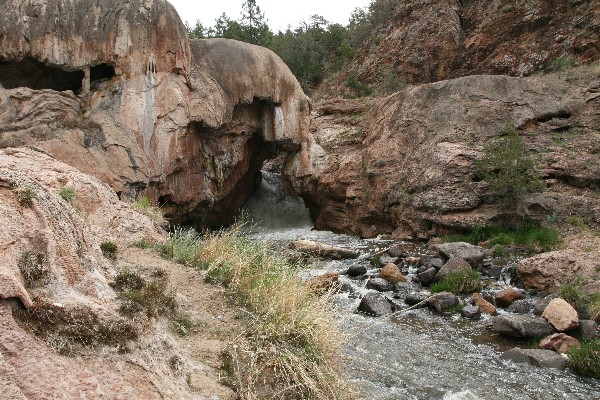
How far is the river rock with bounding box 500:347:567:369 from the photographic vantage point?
→ 272 inches

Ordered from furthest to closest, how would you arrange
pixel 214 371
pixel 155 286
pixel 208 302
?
pixel 208 302
pixel 155 286
pixel 214 371

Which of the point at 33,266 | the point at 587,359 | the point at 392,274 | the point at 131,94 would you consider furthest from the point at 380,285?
the point at 131,94

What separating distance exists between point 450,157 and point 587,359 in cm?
1046

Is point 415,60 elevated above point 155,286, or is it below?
above

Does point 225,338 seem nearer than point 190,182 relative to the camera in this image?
Yes

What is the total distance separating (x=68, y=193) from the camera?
278 inches

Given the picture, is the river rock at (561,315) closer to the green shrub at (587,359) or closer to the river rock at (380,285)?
the green shrub at (587,359)

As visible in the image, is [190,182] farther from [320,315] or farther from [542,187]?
[320,315]

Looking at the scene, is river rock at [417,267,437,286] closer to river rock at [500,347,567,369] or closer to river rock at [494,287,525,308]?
river rock at [494,287,525,308]

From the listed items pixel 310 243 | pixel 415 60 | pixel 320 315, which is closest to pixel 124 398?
pixel 320 315

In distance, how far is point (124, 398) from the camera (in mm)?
2871

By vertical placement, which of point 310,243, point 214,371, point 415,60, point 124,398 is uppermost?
point 415,60

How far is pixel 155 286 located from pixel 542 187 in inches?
505

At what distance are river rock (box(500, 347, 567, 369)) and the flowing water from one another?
11 centimetres
